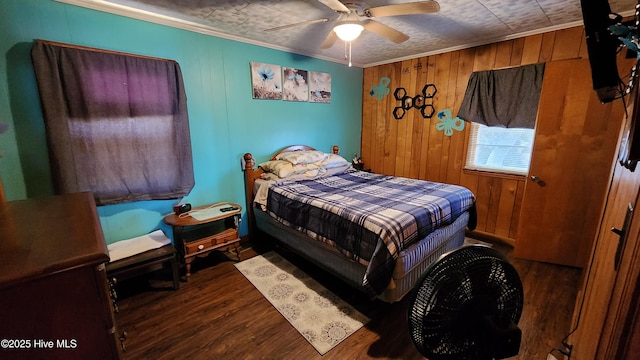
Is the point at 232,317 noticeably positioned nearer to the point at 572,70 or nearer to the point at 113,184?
the point at 113,184

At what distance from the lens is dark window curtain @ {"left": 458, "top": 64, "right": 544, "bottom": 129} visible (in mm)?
2758

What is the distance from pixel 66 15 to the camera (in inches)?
77.5

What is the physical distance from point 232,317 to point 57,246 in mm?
1472

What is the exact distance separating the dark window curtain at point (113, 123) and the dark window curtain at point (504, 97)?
10.9 feet

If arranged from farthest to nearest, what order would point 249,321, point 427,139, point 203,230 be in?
point 427,139 → point 203,230 → point 249,321

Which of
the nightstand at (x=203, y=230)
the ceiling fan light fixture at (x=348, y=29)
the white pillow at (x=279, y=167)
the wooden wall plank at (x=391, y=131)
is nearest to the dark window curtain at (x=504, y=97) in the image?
the wooden wall plank at (x=391, y=131)

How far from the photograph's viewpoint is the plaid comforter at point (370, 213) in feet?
5.84

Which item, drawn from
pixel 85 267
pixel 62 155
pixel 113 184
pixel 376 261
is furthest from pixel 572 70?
pixel 62 155

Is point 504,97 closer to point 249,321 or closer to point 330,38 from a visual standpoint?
point 330,38

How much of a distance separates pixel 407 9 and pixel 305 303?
2392 mm

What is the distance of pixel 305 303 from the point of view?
2.11 m

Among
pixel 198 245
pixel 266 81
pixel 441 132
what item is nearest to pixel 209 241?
pixel 198 245

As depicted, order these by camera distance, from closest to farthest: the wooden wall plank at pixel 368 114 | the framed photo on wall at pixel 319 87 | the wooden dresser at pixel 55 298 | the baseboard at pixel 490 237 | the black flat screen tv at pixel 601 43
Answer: the wooden dresser at pixel 55 298 → the black flat screen tv at pixel 601 43 → the baseboard at pixel 490 237 → the framed photo on wall at pixel 319 87 → the wooden wall plank at pixel 368 114

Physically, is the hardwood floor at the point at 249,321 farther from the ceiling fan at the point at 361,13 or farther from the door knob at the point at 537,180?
the ceiling fan at the point at 361,13
